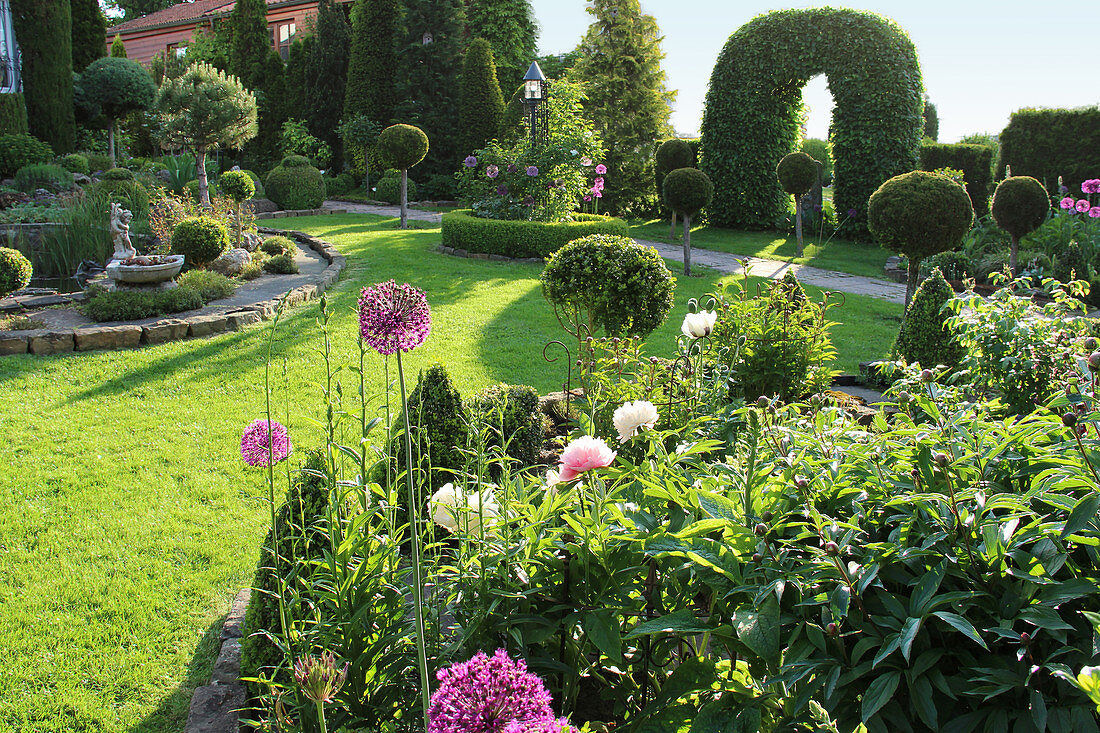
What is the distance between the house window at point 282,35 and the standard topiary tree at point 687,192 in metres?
23.3

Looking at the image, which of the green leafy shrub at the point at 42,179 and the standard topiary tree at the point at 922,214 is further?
the green leafy shrub at the point at 42,179

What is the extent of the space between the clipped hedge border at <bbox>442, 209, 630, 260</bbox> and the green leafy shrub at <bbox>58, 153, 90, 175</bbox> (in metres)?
10.2

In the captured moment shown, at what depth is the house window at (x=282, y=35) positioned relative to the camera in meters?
27.9

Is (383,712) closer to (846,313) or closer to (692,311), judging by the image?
(692,311)

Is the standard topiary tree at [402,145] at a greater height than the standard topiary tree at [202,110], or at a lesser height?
lesser

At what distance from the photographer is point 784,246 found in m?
14.4

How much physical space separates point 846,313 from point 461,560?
7.97 meters

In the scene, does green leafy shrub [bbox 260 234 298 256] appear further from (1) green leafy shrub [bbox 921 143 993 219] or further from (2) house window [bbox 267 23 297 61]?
(2) house window [bbox 267 23 297 61]

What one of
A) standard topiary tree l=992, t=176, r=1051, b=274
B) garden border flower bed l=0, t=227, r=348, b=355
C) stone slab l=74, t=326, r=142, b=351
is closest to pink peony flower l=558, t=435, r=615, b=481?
garden border flower bed l=0, t=227, r=348, b=355

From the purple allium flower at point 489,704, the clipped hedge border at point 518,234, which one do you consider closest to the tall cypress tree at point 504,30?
the clipped hedge border at point 518,234

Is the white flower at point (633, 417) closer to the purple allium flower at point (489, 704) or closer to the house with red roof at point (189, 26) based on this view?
the purple allium flower at point (489, 704)

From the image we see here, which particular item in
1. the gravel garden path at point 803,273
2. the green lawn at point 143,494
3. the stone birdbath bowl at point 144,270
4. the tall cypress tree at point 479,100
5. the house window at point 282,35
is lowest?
the green lawn at point 143,494

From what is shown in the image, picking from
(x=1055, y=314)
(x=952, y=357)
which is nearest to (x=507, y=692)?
(x=1055, y=314)

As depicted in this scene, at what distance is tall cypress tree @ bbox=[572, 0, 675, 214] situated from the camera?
17953 millimetres
